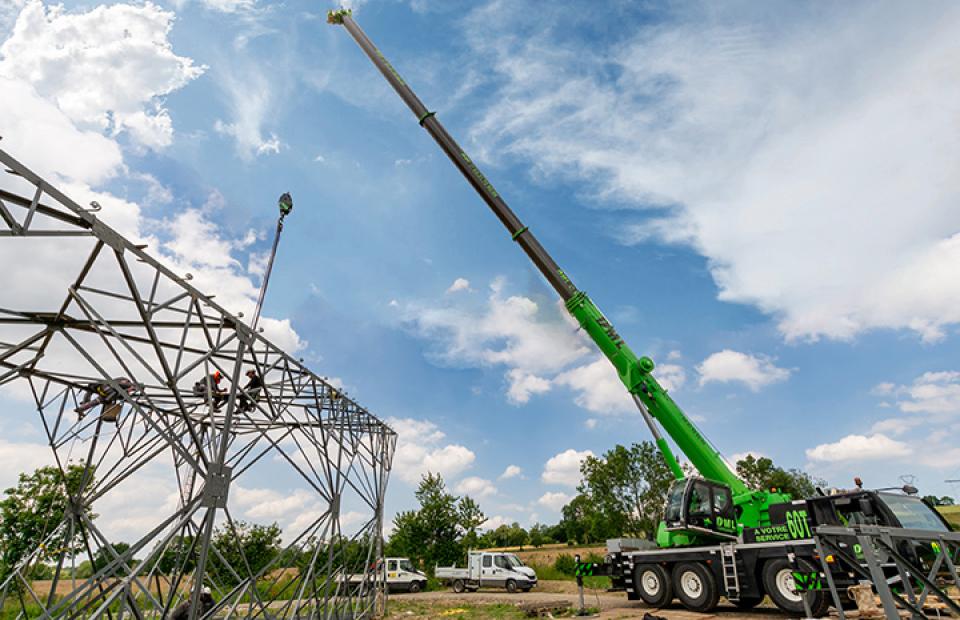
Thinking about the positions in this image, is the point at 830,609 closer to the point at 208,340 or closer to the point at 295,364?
the point at 295,364

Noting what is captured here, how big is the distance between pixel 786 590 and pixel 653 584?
352 centimetres

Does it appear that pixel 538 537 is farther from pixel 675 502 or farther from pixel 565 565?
pixel 675 502

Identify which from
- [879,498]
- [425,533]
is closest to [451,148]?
[879,498]

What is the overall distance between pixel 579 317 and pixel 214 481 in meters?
10.4

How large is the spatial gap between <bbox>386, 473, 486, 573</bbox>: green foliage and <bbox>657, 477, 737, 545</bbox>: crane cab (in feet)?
81.1

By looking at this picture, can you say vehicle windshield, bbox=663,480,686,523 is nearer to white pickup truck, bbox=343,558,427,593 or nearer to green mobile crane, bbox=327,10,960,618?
green mobile crane, bbox=327,10,960,618

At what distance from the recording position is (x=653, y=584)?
14.8 meters

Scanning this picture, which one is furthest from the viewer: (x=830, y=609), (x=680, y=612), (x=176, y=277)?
(x=680, y=612)

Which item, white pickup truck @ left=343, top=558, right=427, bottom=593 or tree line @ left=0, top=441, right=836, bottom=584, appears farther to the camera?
white pickup truck @ left=343, top=558, right=427, bottom=593

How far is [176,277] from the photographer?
294 inches

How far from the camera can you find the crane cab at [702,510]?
13.7m

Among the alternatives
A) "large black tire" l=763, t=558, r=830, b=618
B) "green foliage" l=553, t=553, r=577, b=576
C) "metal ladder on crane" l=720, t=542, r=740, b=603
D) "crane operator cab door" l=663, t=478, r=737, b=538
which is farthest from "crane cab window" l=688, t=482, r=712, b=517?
"green foliage" l=553, t=553, r=577, b=576

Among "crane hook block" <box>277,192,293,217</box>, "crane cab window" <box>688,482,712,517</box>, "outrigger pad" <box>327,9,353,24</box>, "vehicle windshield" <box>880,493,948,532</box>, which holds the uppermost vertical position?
"outrigger pad" <box>327,9,353,24</box>

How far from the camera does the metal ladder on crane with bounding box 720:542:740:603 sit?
1302 centimetres
